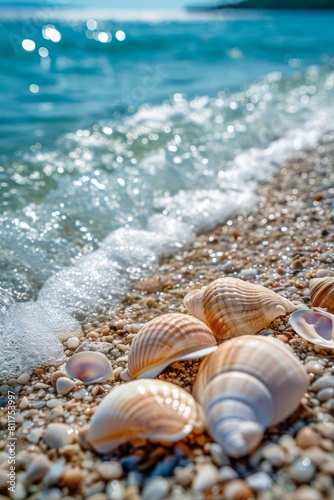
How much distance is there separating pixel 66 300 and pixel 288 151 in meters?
4.03

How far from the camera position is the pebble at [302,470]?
1.60m

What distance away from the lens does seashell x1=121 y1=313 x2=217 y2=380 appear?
2166mm

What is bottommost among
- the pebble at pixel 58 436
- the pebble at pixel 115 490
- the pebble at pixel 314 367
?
the pebble at pixel 115 490

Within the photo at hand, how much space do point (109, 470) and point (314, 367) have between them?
998 mm

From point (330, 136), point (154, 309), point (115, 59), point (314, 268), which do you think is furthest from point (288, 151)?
point (115, 59)

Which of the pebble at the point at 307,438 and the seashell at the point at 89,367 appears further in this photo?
the seashell at the point at 89,367

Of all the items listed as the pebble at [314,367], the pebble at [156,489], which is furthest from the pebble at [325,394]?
the pebble at [156,489]

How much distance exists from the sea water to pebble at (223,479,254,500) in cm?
135

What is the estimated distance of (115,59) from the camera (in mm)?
15938

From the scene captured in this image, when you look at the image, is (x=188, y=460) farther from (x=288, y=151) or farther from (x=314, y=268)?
(x=288, y=151)

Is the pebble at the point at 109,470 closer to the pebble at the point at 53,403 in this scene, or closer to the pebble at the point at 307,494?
the pebble at the point at 53,403

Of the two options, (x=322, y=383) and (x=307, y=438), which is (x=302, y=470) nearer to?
(x=307, y=438)

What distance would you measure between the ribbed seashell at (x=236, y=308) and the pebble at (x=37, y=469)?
1038 mm

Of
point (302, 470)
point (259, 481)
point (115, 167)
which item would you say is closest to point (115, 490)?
point (259, 481)
